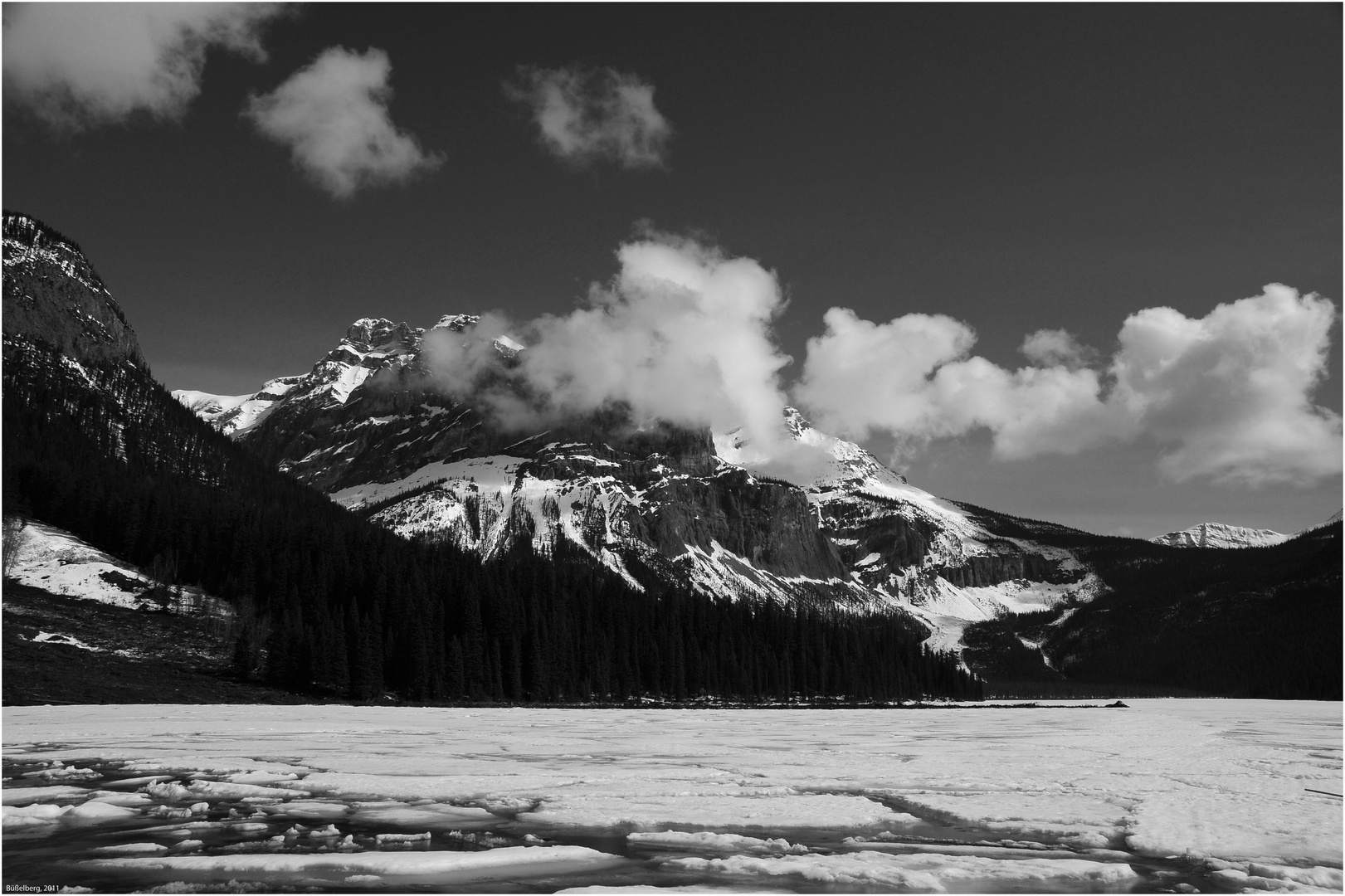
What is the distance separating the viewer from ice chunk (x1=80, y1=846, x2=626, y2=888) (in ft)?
42.0

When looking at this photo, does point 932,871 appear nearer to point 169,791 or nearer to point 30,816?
point 30,816

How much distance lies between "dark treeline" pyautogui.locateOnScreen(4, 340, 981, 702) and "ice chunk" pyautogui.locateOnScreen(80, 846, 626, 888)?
75.8m

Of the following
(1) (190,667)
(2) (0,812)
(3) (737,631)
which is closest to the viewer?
(2) (0,812)

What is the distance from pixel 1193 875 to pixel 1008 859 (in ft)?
9.02

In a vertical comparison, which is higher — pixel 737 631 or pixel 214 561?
pixel 214 561

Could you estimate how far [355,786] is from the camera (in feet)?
73.8

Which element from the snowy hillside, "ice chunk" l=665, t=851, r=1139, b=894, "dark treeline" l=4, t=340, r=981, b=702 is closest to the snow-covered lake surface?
"ice chunk" l=665, t=851, r=1139, b=894


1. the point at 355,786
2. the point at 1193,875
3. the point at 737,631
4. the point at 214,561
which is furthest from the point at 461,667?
the point at 1193,875

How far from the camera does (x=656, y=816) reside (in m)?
18.4

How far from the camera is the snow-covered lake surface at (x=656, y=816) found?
13344 millimetres

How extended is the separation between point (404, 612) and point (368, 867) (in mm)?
92513

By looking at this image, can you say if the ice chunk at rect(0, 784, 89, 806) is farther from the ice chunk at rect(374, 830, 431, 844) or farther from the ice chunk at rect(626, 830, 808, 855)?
the ice chunk at rect(626, 830, 808, 855)

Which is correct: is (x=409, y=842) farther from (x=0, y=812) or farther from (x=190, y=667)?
(x=190, y=667)

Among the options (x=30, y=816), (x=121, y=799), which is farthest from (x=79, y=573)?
(x=30, y=816)
